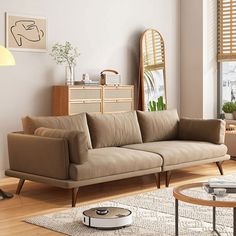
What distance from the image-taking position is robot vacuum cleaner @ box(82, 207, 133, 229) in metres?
4.40

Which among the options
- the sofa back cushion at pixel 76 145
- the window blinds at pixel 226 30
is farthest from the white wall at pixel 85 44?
the sofa back cushion at pixel 76 145

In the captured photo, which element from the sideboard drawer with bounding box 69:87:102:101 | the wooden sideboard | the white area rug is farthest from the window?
the white area rug

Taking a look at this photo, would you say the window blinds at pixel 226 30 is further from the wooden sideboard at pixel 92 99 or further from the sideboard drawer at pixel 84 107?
the sideboard drawer at pixel 84 107

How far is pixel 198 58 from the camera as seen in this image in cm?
875

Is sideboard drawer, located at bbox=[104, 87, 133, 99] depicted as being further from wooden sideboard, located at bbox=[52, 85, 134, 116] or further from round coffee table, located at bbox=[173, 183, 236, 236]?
round coffee table, located at bbox=[173, 183, 236, 236]

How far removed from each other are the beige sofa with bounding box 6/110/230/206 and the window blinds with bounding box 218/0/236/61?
6.80 feet

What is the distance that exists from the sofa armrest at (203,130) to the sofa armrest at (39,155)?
7.53ft

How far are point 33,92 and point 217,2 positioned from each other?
3618 mm

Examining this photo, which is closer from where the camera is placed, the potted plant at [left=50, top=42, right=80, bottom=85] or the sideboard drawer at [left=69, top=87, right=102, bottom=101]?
the sideboard drawer at [left=69, top=87, right=102, bottom=101]

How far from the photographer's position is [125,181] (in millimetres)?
6574

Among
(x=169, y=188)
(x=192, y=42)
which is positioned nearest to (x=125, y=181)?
(x=169, y=188)

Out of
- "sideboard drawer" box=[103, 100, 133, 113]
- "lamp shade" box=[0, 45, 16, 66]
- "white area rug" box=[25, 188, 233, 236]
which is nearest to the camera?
"white area rug" box=[25, 188, 233, 236]

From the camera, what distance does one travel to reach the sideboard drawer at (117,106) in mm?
7453

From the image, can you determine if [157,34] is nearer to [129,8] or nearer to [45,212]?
[129,8]
